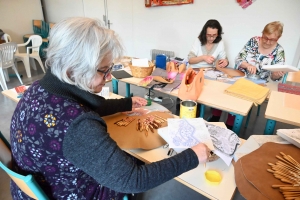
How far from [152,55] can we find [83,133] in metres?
3.60

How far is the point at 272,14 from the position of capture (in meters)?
2.66

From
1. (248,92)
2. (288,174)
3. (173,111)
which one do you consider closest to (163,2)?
(173,111)

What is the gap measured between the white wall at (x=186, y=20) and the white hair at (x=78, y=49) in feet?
6.78

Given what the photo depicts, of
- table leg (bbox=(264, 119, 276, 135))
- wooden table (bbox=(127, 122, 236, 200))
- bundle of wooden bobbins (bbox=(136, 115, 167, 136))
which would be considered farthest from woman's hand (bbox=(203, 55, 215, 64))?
wooden table (bbox=(127, 122, 236, 200))

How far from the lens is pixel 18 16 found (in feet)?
17.2

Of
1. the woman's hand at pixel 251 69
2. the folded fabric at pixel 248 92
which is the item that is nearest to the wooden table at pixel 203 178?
the folded fabric at pixel 248 92

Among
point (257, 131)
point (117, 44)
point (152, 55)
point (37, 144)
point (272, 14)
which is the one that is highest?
point (272, 14)

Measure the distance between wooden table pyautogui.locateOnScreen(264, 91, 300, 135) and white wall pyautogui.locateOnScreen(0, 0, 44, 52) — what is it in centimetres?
611

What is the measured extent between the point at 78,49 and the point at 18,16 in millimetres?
6017

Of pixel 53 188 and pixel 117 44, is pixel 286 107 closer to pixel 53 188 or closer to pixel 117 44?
pixel 117 44

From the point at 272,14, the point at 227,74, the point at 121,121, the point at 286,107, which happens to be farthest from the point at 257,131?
the point at 121,121

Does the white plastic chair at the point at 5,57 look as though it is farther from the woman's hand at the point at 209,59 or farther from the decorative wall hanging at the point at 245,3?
the decorative wall hanging at the point at 245,3

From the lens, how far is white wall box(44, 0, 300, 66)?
264 cm

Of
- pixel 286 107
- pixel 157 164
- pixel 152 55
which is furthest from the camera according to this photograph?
pixel 152 55
